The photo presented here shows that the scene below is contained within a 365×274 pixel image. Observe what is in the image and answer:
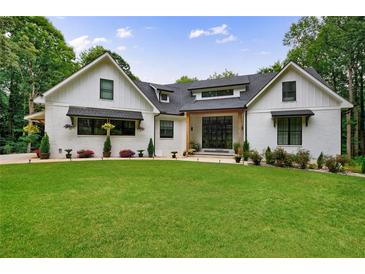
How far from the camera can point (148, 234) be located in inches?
155

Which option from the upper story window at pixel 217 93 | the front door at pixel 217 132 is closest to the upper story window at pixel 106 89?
the upper story window at pixel 217 93

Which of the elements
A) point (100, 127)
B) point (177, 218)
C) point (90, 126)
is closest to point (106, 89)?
point (100, 127)

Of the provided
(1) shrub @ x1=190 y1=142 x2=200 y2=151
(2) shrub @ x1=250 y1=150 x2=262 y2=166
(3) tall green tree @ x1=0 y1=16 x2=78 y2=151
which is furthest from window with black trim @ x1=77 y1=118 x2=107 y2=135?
(3) tall green tree @ x1=0 y1=16 x2=78 y2=151

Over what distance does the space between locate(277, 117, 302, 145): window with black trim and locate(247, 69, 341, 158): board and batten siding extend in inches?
9.8

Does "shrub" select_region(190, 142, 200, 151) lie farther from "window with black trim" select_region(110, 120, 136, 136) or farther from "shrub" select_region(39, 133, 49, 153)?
"shrub" select_region(39, 133, 49, 153)

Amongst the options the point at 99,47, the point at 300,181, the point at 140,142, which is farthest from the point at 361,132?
the point at 99,47

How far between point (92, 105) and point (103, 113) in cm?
95

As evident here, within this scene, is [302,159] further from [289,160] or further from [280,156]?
[280,156]

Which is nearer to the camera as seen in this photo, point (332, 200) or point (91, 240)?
point (91, 240)

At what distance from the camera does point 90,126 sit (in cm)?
1530

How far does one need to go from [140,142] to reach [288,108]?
10.0m

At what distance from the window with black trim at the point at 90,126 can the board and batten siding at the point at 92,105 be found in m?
0.26
